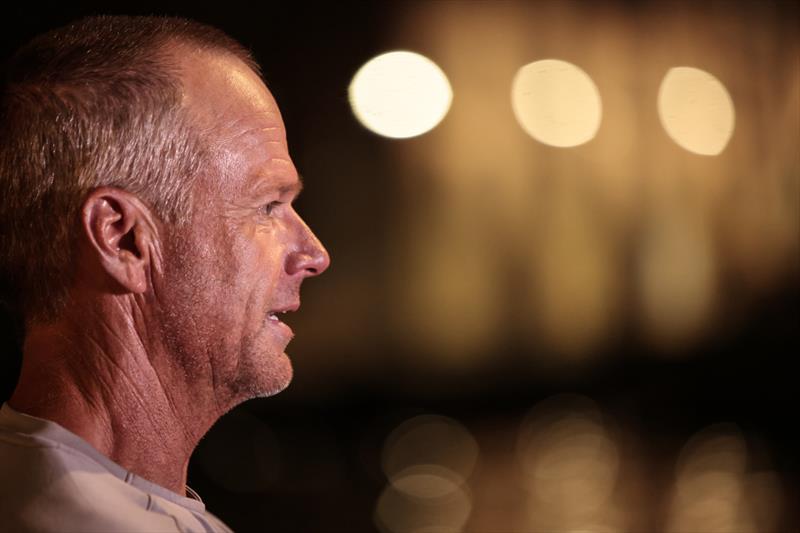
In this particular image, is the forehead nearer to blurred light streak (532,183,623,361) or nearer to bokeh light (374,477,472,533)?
bokeh light (374,477,472,533)

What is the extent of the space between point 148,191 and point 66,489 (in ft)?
0.80

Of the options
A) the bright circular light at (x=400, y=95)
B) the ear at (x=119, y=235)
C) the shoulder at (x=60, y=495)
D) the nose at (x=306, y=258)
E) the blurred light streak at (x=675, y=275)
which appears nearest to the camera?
the shoulder at (x=60, y=495)

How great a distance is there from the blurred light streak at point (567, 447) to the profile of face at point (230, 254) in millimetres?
2558

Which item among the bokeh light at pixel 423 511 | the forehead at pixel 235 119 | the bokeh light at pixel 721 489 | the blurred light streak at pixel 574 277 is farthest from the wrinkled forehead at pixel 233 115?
the blurred light streak at pixel 574 277

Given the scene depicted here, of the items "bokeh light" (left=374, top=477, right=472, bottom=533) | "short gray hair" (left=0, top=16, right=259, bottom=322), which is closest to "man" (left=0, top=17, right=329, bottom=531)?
"short gray hair" (left=0, top=16, right=259, bottom=322)

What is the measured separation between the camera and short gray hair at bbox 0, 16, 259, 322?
801 millimetres

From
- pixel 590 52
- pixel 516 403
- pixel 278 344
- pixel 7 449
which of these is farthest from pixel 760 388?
pixel 7 449

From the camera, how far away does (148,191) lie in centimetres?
82

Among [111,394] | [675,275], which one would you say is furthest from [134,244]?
[675,275]

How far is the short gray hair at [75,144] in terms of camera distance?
0.80 m

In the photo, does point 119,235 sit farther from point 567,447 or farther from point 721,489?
point 567,447

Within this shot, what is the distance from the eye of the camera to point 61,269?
31.8 inches

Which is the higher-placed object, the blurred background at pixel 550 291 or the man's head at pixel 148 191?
the blurred background at pixel 550 291

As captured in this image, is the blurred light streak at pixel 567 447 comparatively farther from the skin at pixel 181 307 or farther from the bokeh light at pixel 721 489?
the skin at pixel 181 307
